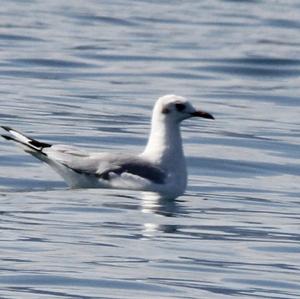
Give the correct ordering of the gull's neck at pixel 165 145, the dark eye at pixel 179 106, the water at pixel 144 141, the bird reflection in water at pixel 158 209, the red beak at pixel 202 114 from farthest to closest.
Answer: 1. the dark eye at pixel 179 106
2. the gull's neck at pixel 165 145
3. the red beak at pixel 202 114
4. the bird reflection in water at pixel 158 209
5. the water at pixel 144 141

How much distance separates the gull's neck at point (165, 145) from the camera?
16688 mm

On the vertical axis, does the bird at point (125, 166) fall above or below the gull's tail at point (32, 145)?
below

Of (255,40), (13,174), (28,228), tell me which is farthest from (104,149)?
(255,40)

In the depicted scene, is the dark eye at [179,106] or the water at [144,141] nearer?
the water at [144,141]

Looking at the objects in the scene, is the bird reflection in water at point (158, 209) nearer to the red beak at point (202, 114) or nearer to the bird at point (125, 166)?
the bird at point (125, 166)

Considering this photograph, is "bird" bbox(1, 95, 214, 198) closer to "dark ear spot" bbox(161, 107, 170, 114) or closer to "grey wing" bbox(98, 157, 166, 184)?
"grey wing" bbox(98, 157, 166, 184)

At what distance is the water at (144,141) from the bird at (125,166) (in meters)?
0.13

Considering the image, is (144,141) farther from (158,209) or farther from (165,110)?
(158,209)

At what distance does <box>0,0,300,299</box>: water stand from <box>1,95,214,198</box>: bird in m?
0.13

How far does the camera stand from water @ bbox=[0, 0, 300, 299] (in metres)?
12.3

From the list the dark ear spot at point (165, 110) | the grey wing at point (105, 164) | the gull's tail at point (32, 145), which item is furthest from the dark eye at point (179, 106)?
the gull's tail at point (32, 145)

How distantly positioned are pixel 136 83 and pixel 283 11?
37.3 feet

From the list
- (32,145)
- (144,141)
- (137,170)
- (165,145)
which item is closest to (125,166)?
(137,170)

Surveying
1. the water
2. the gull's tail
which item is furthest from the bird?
the water
